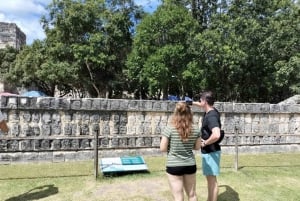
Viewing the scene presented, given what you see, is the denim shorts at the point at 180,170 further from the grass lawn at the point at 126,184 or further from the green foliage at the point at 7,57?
the green foliage at the point at 7,57

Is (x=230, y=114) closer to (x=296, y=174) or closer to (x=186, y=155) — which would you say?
(x=296, y=174)

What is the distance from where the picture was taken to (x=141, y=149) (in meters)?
10.5

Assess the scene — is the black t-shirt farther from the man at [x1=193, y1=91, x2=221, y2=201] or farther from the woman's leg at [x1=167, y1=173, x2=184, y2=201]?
the woman's leg at [x1=167, y1=173, x2=184, y2=201]

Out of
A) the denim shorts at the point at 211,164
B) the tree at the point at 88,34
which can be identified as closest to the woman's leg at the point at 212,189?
the denim shorts at the point at 211,164

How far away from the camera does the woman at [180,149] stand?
452 cm

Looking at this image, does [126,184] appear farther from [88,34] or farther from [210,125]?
[88,34]

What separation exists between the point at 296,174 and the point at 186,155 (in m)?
5.30

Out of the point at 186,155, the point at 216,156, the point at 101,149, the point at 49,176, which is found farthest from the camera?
the point at 101,149

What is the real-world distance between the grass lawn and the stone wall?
1.77ft

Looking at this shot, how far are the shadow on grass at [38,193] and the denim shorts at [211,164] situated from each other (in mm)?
3174

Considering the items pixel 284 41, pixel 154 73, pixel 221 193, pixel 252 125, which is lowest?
pixel 221 193

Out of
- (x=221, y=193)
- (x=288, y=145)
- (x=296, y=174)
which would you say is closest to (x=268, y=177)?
(x=296, y=174)

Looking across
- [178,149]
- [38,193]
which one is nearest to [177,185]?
[178,149]

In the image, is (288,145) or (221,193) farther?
(288,145)
